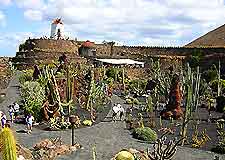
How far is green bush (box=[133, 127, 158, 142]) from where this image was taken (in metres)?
20.2

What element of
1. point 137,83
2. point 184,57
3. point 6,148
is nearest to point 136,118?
point 137,83

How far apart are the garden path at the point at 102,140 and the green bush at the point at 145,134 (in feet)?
1.05

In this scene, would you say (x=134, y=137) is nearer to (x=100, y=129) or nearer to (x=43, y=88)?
(x=100, y=129)

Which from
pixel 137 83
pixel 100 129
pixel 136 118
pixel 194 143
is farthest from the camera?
pixel 137 83

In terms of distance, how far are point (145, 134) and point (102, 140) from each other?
1.87 meters

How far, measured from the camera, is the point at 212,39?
7738cm

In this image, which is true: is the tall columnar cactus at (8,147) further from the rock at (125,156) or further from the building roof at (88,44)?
the building roof at (88,44)

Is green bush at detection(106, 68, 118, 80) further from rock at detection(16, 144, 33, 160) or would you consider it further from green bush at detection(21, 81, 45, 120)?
rock at detection(16, 144, 33, 160)

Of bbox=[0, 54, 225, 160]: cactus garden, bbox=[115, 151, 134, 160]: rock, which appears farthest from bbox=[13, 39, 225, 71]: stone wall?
bbox=[115, 151, 134, 160]: rock

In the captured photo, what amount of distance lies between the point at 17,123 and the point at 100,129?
13.2 feet

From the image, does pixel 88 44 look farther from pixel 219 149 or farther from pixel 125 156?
pixel 125 156

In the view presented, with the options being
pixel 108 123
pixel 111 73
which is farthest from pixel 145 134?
pixel 111 73

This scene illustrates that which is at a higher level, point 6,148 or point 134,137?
point 6,148

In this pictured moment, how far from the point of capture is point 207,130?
2214 centimetres
